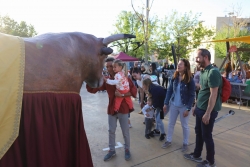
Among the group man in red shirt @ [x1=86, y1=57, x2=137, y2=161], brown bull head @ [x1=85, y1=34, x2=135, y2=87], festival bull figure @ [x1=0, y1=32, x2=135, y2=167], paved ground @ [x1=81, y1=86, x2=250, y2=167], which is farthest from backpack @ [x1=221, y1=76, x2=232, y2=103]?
festival bull figure @ [x1=0, y1=32, x2=135, y2=167]

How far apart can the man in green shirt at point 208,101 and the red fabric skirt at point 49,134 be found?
7.28 feet

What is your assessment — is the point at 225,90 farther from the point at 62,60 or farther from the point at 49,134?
the point at 49,134

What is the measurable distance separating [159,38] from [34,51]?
20.8 metres

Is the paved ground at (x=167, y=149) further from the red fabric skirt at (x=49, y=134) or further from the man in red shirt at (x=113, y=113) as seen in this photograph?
the red fabric skirt at (x=49, y=134)

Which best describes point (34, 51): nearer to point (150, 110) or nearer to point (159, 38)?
point (150, 110)

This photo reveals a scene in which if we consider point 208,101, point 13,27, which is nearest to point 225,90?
point 208,101

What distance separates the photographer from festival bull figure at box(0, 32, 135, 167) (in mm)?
957

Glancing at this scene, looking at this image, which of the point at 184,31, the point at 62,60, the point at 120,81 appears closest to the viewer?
the point at 62,60

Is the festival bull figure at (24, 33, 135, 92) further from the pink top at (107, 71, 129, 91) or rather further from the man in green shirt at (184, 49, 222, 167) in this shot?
the man in green shirt at (184, 49, 222, 167)

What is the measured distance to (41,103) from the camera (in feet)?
3.45

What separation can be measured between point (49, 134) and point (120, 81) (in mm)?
2134

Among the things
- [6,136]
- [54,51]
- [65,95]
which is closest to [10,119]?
[6,136]

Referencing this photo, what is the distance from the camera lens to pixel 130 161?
334cm

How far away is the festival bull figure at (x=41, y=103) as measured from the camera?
0.96 m
